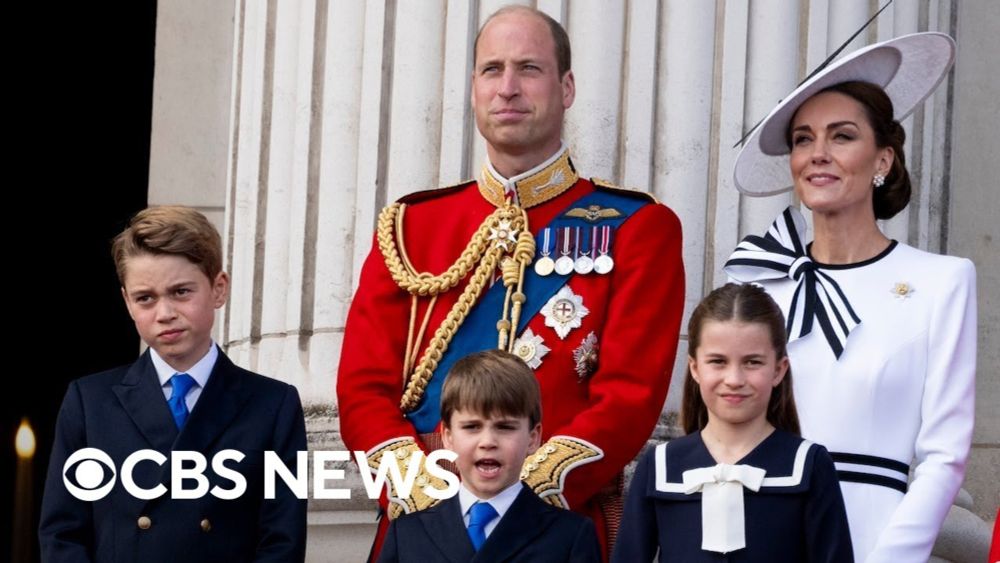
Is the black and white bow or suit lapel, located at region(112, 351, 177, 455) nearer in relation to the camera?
suit lapel, located at region(112, 351, 177, 455)

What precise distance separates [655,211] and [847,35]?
1.49 m

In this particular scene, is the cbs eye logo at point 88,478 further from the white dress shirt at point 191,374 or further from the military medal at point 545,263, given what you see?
the military medal at point 545,263

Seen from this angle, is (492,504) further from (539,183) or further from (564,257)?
(539,183)

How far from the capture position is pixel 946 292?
16.6 ft

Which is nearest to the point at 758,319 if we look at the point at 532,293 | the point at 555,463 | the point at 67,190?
the point at 555,463

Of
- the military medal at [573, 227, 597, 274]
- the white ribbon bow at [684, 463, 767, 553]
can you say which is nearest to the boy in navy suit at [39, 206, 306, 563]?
the military medal at [573, 227, 597, 274]

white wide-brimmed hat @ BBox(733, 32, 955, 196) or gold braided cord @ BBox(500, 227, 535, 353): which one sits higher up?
white wide-brimmed hat @ BBox(733, 32, 955, 196)

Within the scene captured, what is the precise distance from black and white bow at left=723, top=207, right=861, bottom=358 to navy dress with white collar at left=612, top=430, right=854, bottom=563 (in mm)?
485

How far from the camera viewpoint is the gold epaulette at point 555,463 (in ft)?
16.4

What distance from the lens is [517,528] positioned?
471 centimetres

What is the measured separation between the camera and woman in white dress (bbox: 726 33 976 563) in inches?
194

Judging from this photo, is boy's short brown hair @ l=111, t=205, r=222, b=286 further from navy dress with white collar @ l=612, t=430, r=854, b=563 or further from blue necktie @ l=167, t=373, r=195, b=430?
navy dress with white collar @ l=612, t=430, r=854, b=563

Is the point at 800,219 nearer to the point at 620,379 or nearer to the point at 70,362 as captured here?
the point at 620,379

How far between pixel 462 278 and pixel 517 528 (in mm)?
907
